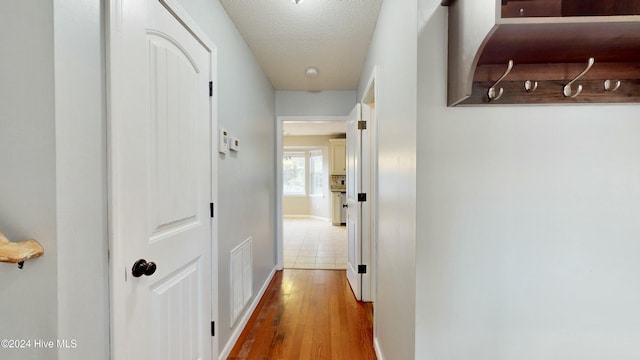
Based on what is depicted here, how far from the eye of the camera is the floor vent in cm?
197

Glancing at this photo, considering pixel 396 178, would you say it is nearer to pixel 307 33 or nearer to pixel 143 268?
pixel 143 268

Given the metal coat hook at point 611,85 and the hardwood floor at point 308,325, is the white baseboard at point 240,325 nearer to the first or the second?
the hardwood floor at point 308,325

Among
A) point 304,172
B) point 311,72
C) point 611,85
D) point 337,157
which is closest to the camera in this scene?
point 611,85

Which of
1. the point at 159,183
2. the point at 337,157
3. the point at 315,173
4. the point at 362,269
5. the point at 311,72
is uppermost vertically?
the point at 311,72

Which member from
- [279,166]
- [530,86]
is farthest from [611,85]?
[279,166]

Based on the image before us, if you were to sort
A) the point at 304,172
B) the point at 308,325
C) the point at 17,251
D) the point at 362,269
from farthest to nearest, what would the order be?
the point at 304,172
the point at 362,269
the point at 308,325
the point at 17,251

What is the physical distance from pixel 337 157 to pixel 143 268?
623cm

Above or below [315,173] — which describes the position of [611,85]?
above

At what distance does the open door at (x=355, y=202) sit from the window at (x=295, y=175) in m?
5.10

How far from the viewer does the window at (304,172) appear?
788 centimetres

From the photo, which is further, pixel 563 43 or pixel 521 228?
pixel 521 228

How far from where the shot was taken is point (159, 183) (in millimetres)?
1140

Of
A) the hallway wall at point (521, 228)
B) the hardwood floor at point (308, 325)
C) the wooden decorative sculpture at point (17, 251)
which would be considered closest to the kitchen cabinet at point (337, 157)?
the hardwood floor at point (308, 325)

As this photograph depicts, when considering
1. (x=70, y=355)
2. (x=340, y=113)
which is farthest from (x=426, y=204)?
(x=340, y=113)
